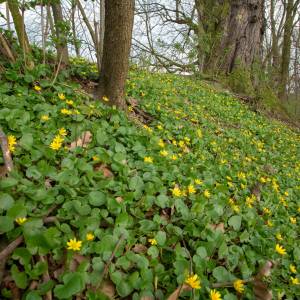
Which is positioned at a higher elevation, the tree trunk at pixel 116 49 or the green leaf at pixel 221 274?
the tree trunk at pixel 116 49

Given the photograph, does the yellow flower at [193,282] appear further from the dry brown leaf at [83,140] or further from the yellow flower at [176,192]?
the dry brown leaf at [83,140]

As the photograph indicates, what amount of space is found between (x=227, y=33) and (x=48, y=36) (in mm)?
7010

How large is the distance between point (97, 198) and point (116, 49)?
78.4 inches

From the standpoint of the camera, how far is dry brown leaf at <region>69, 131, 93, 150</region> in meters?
2.56

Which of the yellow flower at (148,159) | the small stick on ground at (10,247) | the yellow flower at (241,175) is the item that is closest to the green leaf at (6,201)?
the small stick on ground at (10,247)

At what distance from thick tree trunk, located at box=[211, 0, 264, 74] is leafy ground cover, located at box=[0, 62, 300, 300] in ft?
19.9

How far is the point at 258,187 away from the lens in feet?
11.2

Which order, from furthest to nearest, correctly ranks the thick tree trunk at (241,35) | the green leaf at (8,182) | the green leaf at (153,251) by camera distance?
the thick tree trunk at (241,35), the green leaf at (153,251), the green leaf at (8,182)

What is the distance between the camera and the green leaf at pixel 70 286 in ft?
4.50

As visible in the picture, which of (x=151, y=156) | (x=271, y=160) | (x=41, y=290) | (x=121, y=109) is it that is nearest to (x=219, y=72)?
(x=271, y=160)

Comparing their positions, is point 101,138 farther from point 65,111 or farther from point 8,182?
point 8,182

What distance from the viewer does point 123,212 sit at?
1.90 metres

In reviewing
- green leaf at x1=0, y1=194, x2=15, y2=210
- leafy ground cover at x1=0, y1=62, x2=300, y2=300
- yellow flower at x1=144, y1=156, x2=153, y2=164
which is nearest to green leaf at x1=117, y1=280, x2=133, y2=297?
leafy ground cover at x1=0, y1=62, x2=300, y2=300

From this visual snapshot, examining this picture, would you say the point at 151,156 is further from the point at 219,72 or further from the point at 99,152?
the point at 219,72
